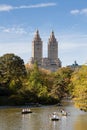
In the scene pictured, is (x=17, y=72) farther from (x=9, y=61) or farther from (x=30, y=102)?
(x=30, y=102)

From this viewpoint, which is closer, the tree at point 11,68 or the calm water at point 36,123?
the calm water at point 36,123

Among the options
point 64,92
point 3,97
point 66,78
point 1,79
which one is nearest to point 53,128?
point 3,97

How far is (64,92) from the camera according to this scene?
88.2m

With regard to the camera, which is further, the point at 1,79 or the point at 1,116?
the point at 1,79

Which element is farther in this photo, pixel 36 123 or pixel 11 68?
pixel 11 68

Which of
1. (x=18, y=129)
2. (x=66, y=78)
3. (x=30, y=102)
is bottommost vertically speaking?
(x=18, y=129)

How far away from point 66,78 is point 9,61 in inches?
616

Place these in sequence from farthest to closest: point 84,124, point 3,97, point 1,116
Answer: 1. point 3,97
2. point 1,116
3. point 84,124

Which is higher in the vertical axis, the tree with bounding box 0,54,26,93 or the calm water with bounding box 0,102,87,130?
the tree with bounding box 0,54,26,93

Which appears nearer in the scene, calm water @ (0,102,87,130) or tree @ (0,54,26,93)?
calm water @ (0,102,87,130)

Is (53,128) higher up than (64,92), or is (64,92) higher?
(64,92)

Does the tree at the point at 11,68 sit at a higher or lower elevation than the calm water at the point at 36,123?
higher

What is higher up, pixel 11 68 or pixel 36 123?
pixel 11 68

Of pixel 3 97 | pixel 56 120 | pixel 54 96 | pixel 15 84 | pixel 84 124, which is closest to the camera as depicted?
pixel 84 124
